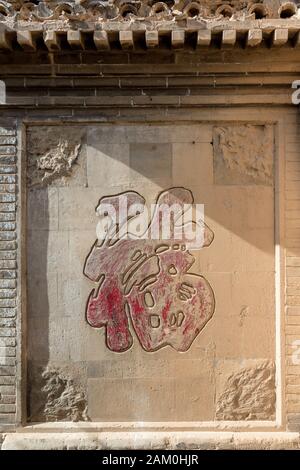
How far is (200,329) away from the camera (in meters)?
4.03

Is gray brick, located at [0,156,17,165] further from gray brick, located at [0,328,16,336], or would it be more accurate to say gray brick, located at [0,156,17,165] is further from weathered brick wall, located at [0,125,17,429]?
gray brick, located at [0,328,16,336]

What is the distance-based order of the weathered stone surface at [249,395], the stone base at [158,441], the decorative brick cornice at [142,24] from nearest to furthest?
1. the decorative brick cornice at [142,24]
2. the stone base at [158,441]
3. the weathered stone surface at [249,395]

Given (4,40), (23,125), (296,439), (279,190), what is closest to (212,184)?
(279,190)

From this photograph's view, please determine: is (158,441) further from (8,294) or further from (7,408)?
(8,294)

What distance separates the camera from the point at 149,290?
13.2 feet

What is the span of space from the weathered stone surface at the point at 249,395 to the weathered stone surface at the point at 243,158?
184 centimetres

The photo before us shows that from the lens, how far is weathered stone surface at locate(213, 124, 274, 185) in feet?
13.3

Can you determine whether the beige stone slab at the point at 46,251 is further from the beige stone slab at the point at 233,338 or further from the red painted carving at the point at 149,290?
the beige stone slab at the point at 233,338

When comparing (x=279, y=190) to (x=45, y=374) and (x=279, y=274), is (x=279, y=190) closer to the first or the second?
(x=279, y=274)

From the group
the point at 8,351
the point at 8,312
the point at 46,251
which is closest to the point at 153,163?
the point at 46,251

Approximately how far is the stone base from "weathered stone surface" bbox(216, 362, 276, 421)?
0.17 meters

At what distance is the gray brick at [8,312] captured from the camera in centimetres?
400

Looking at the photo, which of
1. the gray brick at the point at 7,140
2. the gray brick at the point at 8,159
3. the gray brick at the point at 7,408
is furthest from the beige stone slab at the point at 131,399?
the gray brick at the point at 7,140

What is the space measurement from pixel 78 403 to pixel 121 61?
3345mm
